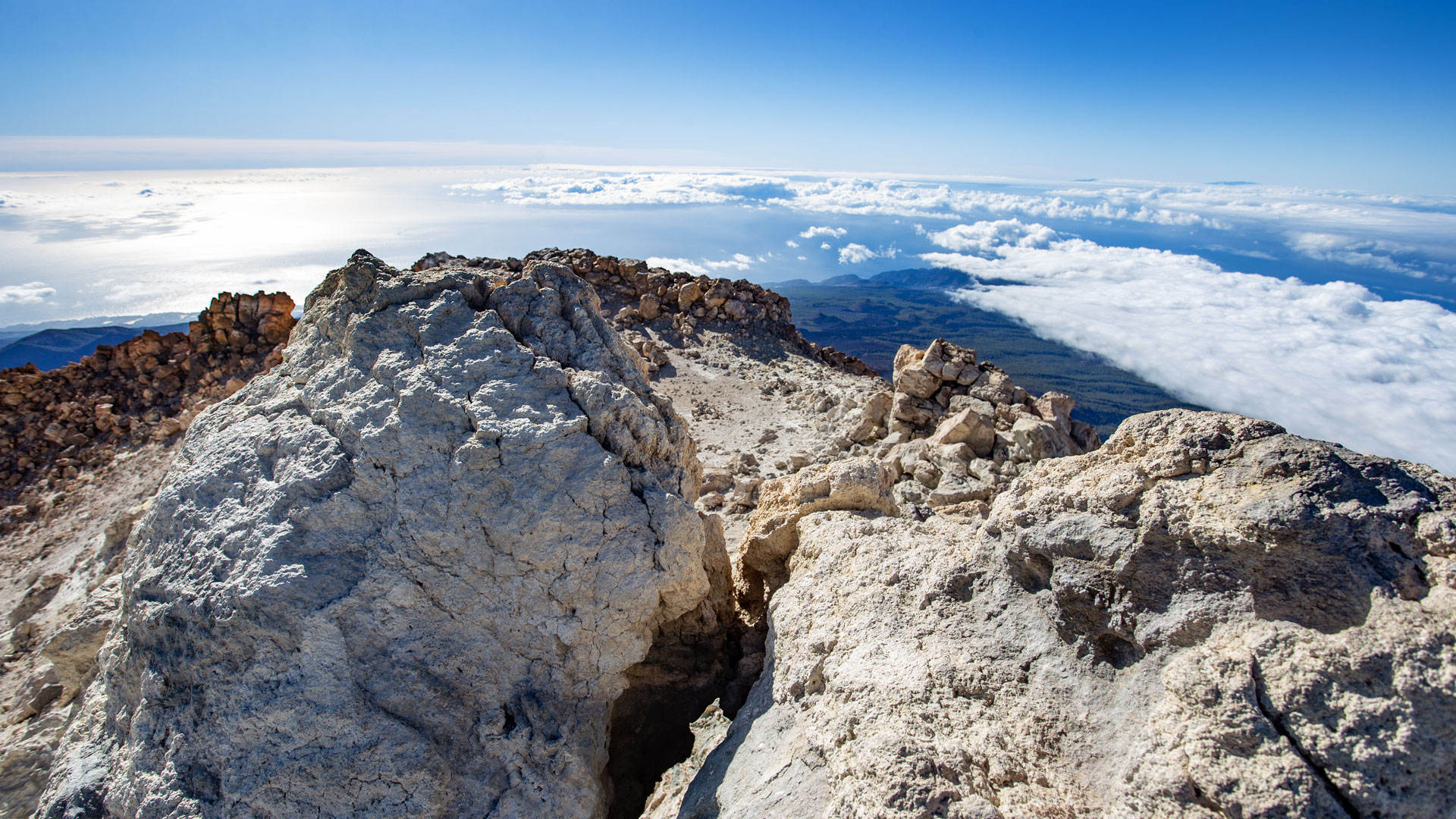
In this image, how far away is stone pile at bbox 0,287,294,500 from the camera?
571 inches

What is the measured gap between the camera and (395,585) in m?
4.40

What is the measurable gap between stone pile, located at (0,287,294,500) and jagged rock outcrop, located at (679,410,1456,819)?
46.1 ft

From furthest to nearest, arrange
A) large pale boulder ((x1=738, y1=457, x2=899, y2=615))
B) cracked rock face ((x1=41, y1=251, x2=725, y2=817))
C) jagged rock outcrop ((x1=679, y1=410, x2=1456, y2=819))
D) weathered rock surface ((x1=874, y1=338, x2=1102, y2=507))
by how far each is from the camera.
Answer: weathered rock surface ((x1=874, y1=338, x2=1102, y2=507)) < large pale boulder ((x1=738, y1=457, x2=899, y2=615)) < cracked rock face ((x1=41, y1=251, x2=725, y2=817)) < jagged rock outcrop ((x1=679, y1=410, x2=1456, y2=819))

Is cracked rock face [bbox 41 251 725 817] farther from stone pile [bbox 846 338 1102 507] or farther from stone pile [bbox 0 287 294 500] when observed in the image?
stone pile [bbox 0 287 294 500]

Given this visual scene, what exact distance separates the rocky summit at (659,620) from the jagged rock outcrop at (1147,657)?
17 mm

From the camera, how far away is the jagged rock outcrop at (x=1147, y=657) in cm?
258

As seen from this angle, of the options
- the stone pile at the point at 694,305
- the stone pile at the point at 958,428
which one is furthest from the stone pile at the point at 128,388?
the stone pile at the point at 958,428

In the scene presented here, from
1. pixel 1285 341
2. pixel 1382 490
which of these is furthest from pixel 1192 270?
pixel 1382 490

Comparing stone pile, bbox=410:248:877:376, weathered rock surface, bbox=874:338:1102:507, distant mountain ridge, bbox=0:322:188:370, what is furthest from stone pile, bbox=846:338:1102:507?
distant mountain ridge, bbox=0:322:188:370

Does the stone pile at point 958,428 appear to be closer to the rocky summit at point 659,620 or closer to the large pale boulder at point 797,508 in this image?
the large pale boulder at point 797,508

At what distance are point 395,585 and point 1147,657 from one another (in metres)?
4.93

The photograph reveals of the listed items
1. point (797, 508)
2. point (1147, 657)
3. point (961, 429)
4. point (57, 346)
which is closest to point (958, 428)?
point (961, 429)

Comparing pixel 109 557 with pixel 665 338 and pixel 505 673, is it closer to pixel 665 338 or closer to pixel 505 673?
pixel 505 673

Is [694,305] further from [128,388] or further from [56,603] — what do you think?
[56,603]
